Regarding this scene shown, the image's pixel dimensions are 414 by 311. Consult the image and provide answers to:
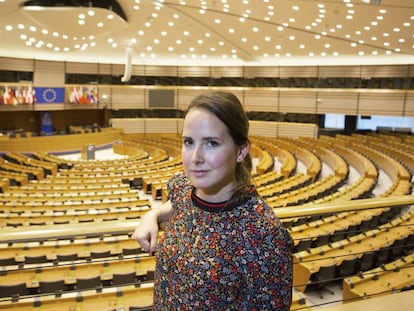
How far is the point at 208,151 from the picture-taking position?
1631 mm

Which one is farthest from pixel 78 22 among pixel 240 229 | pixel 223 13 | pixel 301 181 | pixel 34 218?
pixel 240 229

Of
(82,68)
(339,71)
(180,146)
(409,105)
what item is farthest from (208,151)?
(82,68)

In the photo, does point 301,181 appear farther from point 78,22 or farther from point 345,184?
Answer: point 78,22

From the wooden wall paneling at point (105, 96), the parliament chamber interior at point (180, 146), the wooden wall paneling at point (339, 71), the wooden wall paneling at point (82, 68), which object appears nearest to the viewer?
the parliament chamber interior at point (180, 146)

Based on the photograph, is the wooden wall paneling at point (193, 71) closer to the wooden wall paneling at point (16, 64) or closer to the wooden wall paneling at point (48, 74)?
the wooden wall paneling at point (48, 74)

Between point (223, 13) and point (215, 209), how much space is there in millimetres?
15913

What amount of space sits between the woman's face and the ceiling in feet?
A: 41.1

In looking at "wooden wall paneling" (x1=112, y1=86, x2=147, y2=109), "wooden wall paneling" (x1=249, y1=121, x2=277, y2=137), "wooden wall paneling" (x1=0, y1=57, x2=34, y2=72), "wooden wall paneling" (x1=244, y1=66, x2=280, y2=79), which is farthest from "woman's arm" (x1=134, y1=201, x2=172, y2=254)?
"wooden wall paneling" (x1=112, y1=86, x2=147, y2=109)

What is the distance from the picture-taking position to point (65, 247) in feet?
26.9

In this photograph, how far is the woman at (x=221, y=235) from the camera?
157 cm

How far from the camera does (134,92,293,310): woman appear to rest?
1.57 m

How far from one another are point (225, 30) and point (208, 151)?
758 inches

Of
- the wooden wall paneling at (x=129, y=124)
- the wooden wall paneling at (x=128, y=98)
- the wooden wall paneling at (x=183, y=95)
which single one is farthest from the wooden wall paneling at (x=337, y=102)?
Answer: the wooden wall paneling at (x=129, y=124)

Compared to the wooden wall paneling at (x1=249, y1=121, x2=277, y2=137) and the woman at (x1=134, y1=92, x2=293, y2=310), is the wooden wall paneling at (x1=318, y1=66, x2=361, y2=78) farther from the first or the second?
the woman at (x1=134, y1=92, x2=293, y2=310)
